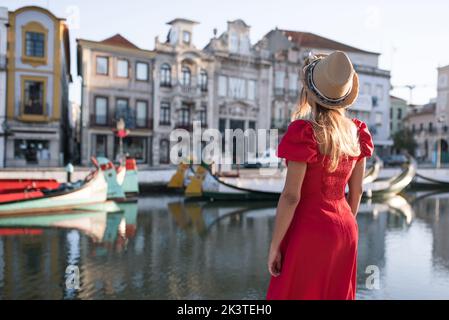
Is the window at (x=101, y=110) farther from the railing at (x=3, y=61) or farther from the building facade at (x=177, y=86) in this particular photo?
the railing at (x=3, y=61)

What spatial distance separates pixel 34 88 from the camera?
34219 millimetres

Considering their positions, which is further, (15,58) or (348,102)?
(15,58)

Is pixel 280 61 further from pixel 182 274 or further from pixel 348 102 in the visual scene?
pixel 348 102

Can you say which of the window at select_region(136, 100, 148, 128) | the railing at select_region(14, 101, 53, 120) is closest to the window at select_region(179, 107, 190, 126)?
the window at select_region(136, 100, 148, 128)

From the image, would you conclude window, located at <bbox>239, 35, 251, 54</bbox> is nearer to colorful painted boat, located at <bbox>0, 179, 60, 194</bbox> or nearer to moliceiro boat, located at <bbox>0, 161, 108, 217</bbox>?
moliceiro boat, located at <bbox>0, 161, 108, 217</bbox>

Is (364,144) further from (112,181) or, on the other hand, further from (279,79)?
(279,79)

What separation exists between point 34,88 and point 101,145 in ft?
22.2

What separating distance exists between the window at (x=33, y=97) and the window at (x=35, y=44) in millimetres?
1933

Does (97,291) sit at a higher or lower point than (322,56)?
lower

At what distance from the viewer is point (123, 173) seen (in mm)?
23828

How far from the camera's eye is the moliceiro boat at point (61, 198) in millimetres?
18141

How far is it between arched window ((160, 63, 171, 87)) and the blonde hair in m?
38.7
